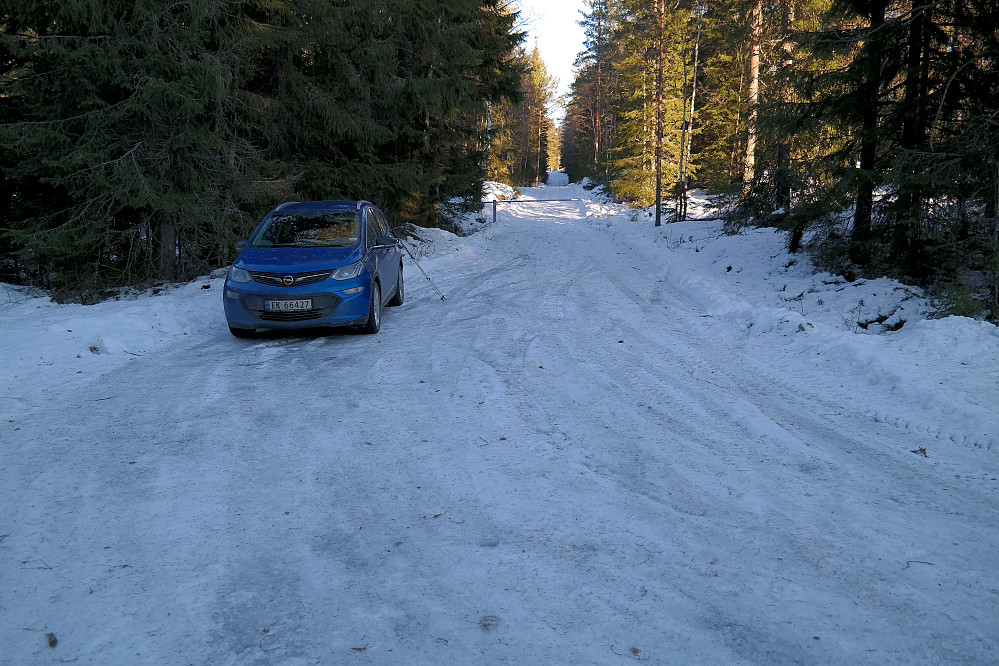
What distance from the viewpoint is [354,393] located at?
5.79 meters

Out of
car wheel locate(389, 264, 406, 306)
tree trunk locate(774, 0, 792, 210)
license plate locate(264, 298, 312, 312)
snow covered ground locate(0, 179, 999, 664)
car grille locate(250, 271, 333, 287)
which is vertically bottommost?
snow covered ground locate(0, 179, 999, 664)

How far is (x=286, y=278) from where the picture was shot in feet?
25.1

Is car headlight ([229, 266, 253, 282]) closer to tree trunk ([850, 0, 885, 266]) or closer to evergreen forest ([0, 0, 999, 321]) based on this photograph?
evergreen forest ([0, 0, 999, 321])

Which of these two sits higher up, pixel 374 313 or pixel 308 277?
pixel 308 277

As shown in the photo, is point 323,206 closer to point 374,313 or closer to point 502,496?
point 374,313

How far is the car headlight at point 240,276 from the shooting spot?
7.77 m

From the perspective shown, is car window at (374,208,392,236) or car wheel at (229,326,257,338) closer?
car wheel at (229,326,257,338)

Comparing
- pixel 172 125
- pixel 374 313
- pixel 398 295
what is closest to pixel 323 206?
pixel 398 295

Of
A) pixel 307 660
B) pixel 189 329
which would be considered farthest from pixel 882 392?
pixel 189 329

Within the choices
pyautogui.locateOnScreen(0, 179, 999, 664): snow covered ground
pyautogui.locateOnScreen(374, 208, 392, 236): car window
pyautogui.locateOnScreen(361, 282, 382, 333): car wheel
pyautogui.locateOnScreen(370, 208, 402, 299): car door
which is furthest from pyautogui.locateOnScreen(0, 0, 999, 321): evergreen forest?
pyautogui.locateOnScreen(361, 282, 382, 333): car wheel

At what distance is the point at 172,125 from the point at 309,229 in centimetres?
391

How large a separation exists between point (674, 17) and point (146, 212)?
22467 millimetres

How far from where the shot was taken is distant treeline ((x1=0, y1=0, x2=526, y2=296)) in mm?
9508

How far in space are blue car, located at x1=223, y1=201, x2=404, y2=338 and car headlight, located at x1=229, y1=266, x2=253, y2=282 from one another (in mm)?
14
